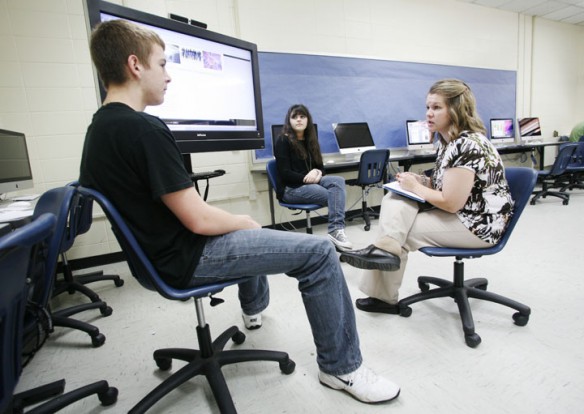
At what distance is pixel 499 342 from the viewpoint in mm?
1341

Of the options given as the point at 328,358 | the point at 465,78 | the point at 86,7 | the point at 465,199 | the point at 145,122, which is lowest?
the point at 328,358

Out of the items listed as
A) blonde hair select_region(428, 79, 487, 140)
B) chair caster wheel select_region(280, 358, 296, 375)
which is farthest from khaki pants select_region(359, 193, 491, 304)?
chair caster wheel select_region(280, 358, 296, 375)

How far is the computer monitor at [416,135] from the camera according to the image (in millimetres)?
4148

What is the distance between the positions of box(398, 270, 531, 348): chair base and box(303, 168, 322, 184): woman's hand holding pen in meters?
1.19

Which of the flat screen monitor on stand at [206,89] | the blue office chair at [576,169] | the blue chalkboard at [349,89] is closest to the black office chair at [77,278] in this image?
the flat screen monitor on stand at [206,89]

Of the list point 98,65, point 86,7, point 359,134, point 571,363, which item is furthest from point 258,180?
point 571,363

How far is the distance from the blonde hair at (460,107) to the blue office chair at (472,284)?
278mm

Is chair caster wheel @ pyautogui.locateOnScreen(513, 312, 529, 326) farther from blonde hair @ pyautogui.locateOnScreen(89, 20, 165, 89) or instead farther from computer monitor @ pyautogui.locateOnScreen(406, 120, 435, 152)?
computer monitor @ pyautogui.locateOnScreen(406, 120, 435, 152)

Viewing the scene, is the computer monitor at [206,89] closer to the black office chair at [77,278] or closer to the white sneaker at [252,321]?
the black office chair at [77,278]

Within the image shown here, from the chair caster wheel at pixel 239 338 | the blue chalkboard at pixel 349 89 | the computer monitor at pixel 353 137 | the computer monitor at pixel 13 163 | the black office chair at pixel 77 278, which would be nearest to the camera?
the chair caster wheel at pixel 239 338

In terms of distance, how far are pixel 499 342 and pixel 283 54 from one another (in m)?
3.19

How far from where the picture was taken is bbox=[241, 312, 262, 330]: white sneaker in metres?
1.56

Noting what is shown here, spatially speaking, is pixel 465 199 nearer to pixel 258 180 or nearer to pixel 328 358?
pixel 328 358

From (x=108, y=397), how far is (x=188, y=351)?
11.8 inches
